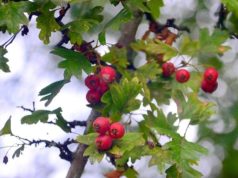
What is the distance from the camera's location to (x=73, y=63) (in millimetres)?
1664

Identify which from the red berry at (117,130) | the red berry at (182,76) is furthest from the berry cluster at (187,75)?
the red berry at (117,130)

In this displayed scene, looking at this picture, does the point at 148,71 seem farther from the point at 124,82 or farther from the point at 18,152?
the point at 18,152

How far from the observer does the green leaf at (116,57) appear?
179 cm

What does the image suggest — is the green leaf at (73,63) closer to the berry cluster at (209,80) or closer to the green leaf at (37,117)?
the green leaf at (37,117)

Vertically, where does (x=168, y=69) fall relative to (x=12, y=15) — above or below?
below

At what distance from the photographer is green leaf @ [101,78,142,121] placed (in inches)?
64.2

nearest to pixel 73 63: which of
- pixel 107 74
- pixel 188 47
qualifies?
pixel 107 74

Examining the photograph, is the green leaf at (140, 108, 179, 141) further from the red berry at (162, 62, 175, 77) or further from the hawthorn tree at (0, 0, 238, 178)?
the red berry at (162, 62, 175, 77)

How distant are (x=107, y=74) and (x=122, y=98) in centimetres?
9

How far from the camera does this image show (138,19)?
2.03 metres

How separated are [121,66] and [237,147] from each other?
2015 mm

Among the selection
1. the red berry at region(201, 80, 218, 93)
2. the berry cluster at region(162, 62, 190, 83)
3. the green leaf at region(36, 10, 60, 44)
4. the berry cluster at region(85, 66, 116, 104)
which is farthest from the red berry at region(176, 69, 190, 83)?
the green leaf at region(36, 10, 60, 44)

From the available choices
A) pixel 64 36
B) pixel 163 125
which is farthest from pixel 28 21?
pixel 163 125

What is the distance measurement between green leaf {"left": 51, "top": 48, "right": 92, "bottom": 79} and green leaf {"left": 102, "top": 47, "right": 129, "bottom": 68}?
12 centimetres
